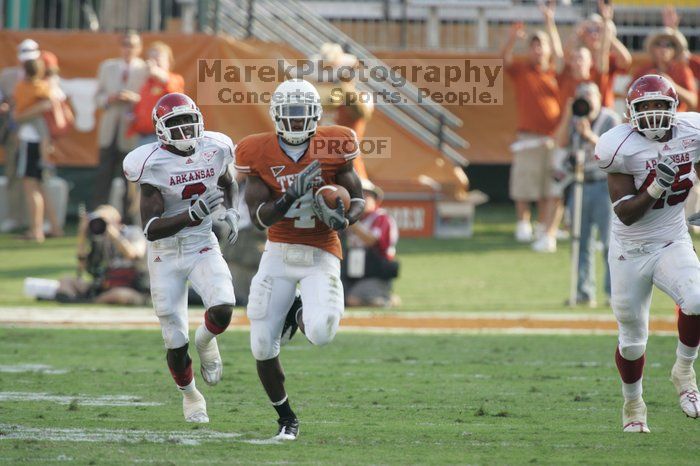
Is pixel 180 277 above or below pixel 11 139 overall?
above

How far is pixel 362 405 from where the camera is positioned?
6.80 m

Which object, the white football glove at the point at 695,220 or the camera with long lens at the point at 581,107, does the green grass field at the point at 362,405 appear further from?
the camera with long lens at the point at 581,107

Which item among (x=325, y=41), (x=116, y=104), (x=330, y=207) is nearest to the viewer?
(x=330, y=207)

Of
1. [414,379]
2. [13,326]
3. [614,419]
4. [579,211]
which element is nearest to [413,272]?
[579,211]

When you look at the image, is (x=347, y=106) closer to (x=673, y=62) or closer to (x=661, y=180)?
(x=673, y=62)

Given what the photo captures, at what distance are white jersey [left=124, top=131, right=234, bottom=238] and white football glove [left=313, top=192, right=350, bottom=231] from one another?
0.82 meters

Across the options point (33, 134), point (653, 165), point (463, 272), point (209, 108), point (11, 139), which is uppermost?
point (653, 165)

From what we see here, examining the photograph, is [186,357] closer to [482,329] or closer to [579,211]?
[482,329]

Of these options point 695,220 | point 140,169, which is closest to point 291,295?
point 140,169

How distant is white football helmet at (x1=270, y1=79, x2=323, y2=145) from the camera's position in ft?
19.7

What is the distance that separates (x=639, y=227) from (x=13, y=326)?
5419mm

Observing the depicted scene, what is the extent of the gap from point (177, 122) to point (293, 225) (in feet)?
2.68

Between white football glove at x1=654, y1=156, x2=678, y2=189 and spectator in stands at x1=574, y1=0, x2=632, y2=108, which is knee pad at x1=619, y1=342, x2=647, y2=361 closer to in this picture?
white football glove at x1=654, y1=156, x2=678, y2=189


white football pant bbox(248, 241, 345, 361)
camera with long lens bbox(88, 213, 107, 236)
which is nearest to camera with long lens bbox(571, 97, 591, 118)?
camera with long lens bbox(88, 213, 107, 236)
